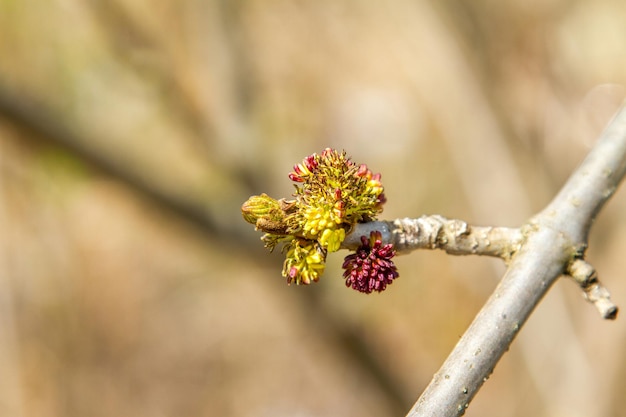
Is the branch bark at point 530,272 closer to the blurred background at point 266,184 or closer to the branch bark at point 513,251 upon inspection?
the branch bark at point 513,251

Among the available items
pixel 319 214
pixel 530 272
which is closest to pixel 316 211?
pixel 319 214

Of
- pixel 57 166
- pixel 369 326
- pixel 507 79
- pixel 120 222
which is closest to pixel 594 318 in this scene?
pixel 507 79

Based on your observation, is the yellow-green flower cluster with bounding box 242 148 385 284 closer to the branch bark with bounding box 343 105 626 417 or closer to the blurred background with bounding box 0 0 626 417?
the branch bark with bounding box 343 105 626 417

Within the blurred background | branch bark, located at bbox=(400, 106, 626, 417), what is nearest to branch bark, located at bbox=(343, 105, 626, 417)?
branch bark, located at bbox=(400, 106, 626, 417)

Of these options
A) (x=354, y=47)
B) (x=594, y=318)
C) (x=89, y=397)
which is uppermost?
(x=354, y=47)

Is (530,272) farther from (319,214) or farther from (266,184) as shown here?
(266,184)

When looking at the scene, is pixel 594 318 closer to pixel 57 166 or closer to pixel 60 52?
pixel 57 166
